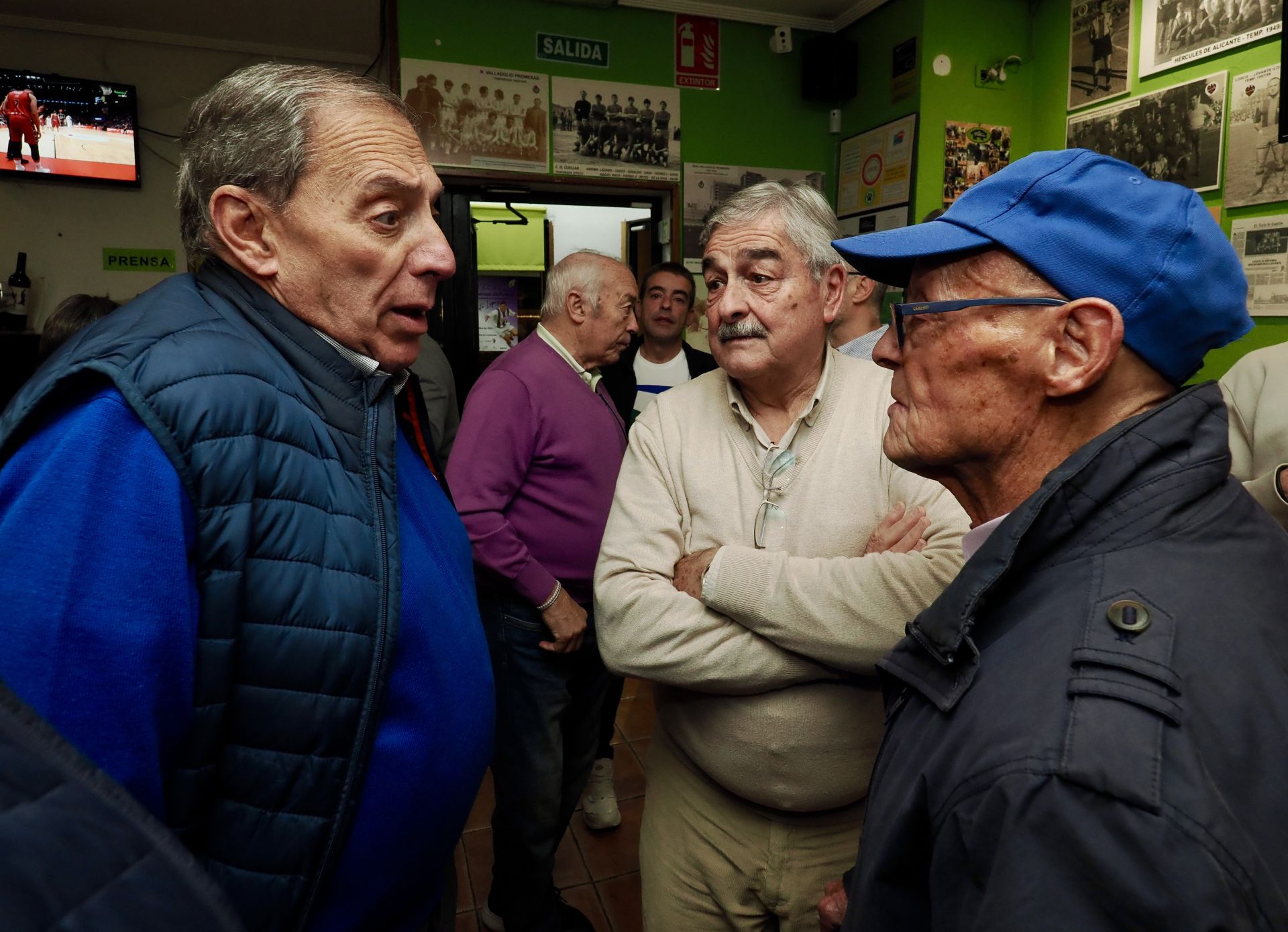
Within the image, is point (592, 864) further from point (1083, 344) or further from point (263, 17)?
point (263, 17)

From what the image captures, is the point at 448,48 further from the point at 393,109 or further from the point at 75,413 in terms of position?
the point at 75,413

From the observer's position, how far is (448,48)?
4.26m

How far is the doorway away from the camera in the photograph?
4.54 meters

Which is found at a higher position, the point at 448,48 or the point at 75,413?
the point at 448,48

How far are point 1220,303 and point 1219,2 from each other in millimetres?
3422

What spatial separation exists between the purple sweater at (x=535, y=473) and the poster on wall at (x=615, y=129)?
8.64 ft

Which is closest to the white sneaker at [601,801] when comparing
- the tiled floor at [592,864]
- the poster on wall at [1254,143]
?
the tiled floor at [592,864]

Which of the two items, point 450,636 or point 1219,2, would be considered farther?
point 1219,2

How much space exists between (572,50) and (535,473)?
327cm

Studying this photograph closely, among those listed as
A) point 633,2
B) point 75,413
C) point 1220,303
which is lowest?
point 75,413

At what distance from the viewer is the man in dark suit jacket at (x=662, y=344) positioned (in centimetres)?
382

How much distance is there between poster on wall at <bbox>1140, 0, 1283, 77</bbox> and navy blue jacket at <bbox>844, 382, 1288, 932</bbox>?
3.36 meters

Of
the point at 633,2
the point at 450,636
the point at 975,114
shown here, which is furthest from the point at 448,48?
the point at 450,636

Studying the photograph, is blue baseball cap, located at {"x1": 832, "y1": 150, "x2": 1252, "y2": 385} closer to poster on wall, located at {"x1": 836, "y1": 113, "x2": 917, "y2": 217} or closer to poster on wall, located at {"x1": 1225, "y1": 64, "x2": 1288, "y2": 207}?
poster on wall, located at {"x1": 1225, "y1": 64, "x2": 1288, "y2": 207}
